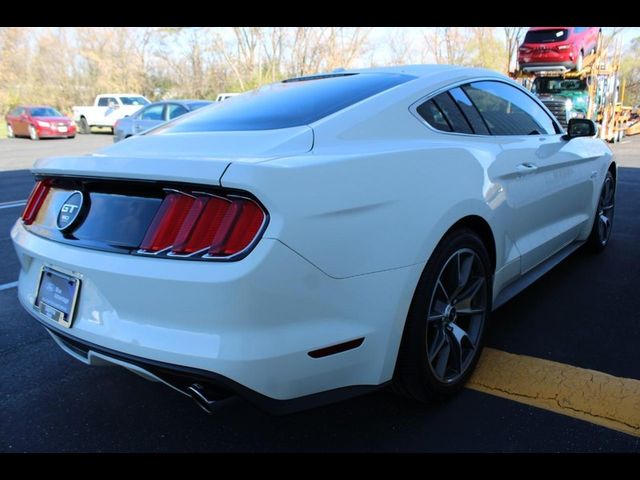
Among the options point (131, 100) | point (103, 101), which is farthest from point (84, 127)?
point (131, 100)

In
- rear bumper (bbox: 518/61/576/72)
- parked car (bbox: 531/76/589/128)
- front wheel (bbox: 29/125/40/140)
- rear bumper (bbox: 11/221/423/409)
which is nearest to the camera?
rear bumper (bbox: 11/221/423/409)

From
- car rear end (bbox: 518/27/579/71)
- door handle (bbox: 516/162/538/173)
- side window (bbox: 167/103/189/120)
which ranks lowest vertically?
door handle (bbox: 516/162/538/173)

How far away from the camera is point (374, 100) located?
231 centimetres

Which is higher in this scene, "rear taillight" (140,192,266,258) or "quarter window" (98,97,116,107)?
"quarter window" (98,97,116,107)

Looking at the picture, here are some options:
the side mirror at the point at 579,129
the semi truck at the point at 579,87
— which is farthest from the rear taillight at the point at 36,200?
the semi truck at the point at 579,87

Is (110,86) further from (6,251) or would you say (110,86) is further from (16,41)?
(6,251)

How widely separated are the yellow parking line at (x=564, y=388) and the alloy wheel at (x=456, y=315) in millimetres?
233

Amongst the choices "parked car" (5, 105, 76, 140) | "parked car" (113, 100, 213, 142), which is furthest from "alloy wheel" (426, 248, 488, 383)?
"parked car" (5, 105, 76, 140)

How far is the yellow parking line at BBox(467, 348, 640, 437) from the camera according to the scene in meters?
2.31

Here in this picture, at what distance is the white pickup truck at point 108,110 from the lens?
23.5m

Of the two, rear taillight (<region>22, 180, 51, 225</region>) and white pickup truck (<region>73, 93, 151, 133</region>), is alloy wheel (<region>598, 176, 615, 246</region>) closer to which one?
rear taillight (<region>22, 180, 51, 225</region>)

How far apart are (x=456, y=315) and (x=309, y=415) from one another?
83 cm

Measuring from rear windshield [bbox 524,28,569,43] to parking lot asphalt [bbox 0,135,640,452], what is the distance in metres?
14.2

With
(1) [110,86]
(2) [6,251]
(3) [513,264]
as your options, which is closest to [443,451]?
(3) [513,264]
